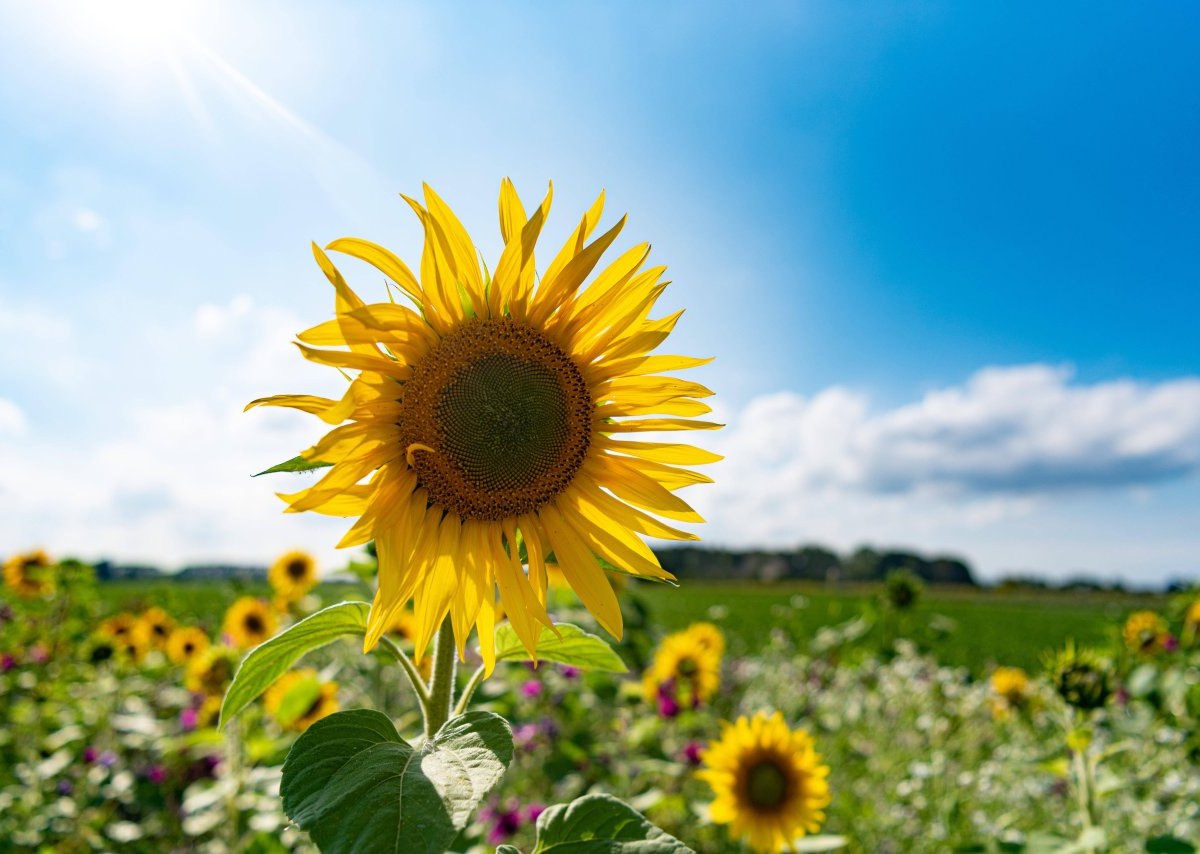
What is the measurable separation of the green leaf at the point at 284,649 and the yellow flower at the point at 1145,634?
657 cm

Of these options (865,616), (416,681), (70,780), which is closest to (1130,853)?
(865,616)

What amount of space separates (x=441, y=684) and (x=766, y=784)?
2.54 meters

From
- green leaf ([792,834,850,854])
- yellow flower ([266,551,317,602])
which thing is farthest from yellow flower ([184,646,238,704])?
green leaf ([792,834,850,854])

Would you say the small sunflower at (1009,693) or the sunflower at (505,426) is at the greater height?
the sunflower at (505,426)

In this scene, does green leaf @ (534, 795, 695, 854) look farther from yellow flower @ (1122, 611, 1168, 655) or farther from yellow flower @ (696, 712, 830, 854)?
yellow flower @ (1122, 611, 1168, 655)

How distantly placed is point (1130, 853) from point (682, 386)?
374 cm

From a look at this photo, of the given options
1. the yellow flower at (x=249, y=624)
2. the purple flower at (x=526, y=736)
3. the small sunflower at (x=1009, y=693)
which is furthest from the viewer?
the small sunflower at (x=1009, y=693)

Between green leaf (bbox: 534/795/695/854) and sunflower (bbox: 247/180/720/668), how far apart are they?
0.28 m

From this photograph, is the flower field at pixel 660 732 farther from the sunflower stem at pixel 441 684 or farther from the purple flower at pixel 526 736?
the sunflower stem at pixel 441 684

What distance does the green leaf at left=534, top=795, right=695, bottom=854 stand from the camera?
1.11m

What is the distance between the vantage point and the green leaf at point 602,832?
1114mm

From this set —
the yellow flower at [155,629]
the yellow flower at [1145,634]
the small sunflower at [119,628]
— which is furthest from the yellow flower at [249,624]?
the yellow flower at [1145,634]

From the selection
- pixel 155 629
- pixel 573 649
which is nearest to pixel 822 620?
pixel 155 629

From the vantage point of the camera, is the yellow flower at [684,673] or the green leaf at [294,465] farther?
the yellow flower at [684,673]
